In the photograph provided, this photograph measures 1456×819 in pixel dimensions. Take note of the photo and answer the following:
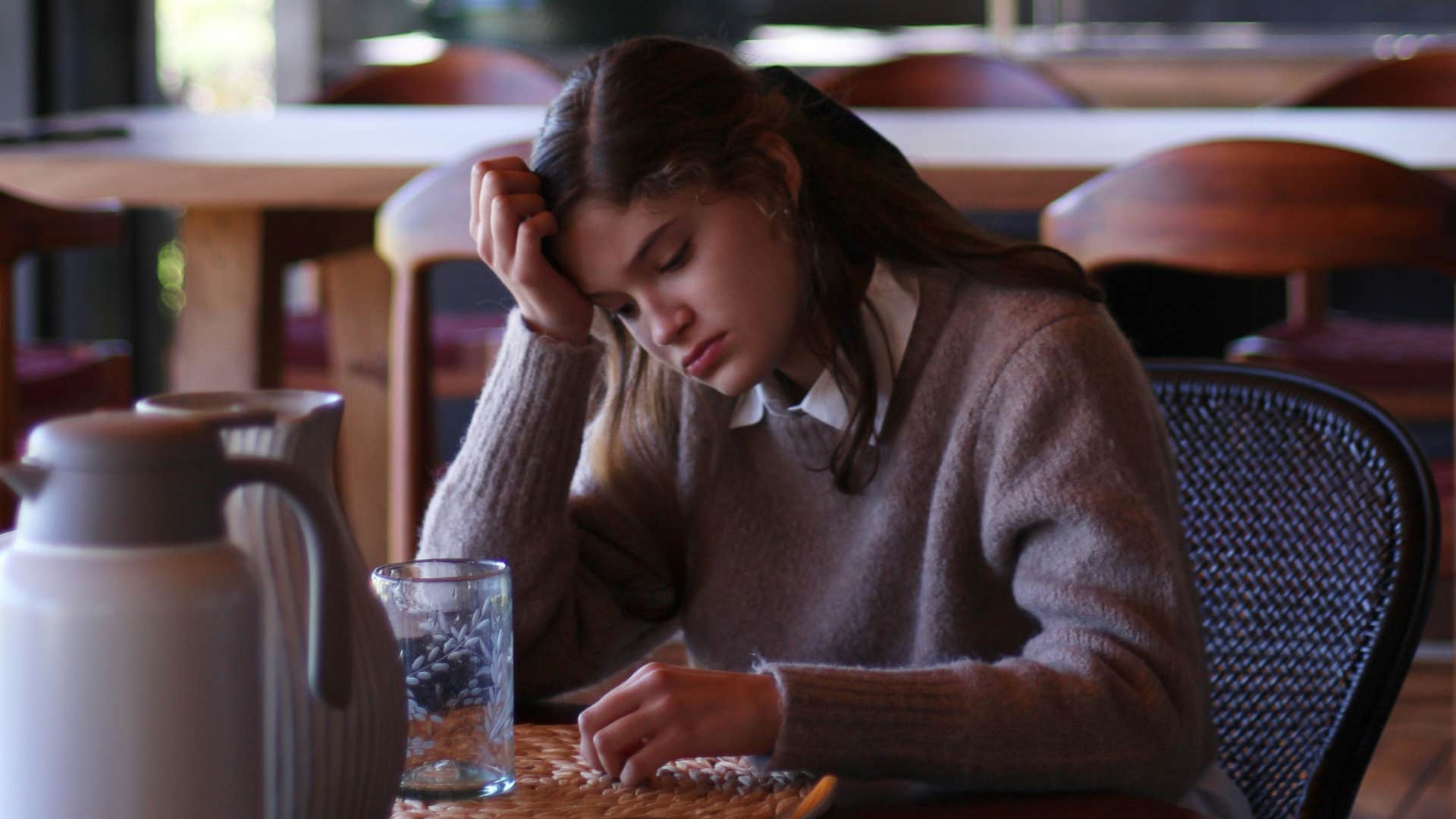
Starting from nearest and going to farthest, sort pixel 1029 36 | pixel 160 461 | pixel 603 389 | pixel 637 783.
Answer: pixel 160 461 → pixel 637 783 → pixel 603 389 → pixel 1029 36

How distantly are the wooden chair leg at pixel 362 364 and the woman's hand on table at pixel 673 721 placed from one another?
1.67 metres

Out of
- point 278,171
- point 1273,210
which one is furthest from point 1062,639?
point 278,171

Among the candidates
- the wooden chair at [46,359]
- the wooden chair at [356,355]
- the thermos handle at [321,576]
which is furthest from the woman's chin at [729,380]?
the wooden chair at [356,355]

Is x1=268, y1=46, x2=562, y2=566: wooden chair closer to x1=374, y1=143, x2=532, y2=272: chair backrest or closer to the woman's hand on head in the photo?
x1=374, y1=143, x2=532, y2=272: chair backrest

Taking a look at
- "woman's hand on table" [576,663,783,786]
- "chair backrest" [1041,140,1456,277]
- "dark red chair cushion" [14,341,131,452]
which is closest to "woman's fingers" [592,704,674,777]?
"woman's hand on table" [576,663,783,786]

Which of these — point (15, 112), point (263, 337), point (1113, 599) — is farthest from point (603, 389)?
point (15, 112)

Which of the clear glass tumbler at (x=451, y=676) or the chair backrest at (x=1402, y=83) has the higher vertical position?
the chair backrest at (x=1402, y=83)

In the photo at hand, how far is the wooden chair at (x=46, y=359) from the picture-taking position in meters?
1.68

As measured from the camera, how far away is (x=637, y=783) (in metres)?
0.71

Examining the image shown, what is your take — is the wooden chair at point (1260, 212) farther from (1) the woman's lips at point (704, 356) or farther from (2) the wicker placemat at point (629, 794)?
(2) the wicker placemat at point (629, 794)

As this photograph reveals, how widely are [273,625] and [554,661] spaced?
18.9 inches

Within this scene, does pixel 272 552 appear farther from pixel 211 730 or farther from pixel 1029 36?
pixel 1029 36

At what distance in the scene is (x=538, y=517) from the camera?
1.02 m

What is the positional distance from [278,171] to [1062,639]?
1178mm
